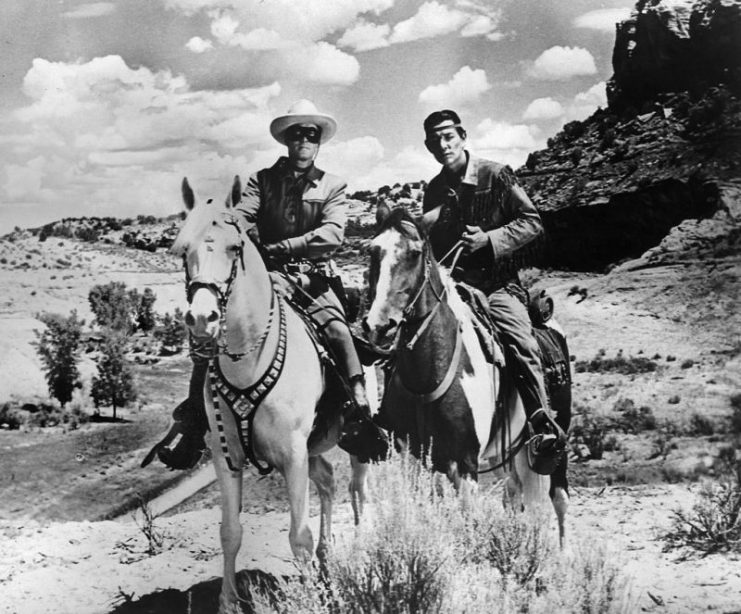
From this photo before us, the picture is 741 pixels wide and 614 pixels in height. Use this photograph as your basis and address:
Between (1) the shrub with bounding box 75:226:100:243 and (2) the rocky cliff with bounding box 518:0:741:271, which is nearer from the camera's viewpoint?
(2) the rocky cliff with bounding box 518:0:741:271

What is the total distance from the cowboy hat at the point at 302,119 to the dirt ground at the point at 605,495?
2.64 m

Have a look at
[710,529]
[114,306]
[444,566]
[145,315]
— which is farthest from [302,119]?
[114,306]

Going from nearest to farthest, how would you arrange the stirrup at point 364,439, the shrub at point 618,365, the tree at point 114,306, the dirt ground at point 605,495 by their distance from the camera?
1. the stirrup at point 364,439
2. the dirt ground at point 605,495
3. the shrub at point 618,365
4. the tree at point 114,306

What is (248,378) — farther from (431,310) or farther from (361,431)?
(431,310)

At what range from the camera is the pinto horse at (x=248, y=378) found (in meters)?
3.94

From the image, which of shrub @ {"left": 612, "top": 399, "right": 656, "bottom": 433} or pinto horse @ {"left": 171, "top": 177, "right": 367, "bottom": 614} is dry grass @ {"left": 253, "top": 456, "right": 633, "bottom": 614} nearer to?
pinto horse @ {"left": 171, "top": 177, "right": 367, "bottom": 614}

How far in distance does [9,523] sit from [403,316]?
5.24 metres

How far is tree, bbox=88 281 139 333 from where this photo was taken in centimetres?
1506

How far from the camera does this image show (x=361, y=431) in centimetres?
498

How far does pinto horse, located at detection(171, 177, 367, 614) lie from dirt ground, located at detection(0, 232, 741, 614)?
0.64 meters

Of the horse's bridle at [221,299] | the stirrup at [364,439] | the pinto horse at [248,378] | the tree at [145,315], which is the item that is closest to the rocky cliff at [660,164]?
the stirrup at [364,439]

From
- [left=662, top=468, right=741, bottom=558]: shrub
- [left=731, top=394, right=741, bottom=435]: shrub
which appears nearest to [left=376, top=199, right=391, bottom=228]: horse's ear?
[left=662, top=468, right=741, bottom=558]: shrub

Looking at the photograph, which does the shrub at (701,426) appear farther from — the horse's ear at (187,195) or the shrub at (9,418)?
the shrub at (9,418)

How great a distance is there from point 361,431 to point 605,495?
13.4 ft
